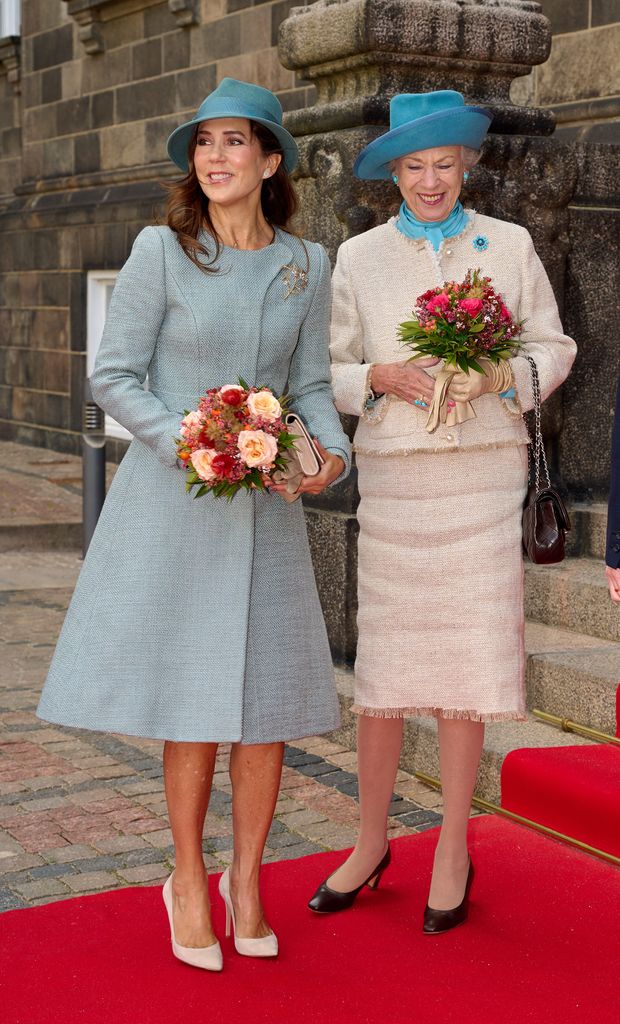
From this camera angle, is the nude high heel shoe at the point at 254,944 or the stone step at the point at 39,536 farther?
the stone step at the point at 39,536

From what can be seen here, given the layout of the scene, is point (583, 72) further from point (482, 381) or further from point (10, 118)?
point (10, 118)

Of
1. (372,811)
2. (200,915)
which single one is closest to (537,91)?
(372,811)

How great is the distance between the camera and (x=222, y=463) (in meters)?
3.47

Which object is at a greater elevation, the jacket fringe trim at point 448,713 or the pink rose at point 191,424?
the pink rose at point 191,424

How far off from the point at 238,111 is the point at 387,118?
7.64 ft

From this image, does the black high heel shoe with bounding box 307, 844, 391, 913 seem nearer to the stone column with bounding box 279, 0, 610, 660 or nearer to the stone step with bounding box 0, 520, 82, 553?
the stone column with bounding box 279, 0, 610, 660

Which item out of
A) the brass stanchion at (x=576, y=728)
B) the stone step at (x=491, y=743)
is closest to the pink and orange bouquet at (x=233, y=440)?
the stone step at (x=491, y=743)

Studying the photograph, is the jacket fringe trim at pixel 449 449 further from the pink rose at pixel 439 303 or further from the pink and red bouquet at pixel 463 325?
the pink rose at pixel 439 303

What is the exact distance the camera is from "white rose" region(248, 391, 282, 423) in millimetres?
3516

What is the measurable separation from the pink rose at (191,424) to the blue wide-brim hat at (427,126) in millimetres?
1021

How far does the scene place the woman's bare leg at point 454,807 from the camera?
13.5 feet

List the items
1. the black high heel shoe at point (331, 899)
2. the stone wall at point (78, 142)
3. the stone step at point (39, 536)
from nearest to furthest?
the black high heel shoe at point (331, 899)
the stone step at point (39, 536)
the stone wall at point (78, 142)

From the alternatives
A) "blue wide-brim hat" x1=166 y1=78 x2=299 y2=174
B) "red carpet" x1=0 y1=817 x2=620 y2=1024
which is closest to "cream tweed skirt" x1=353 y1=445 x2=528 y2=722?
"red carpet" x1=0 y1=817 x2=620 y2=1024

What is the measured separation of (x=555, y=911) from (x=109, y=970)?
4.17 ft
